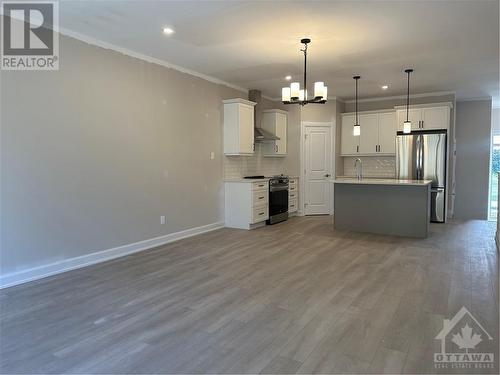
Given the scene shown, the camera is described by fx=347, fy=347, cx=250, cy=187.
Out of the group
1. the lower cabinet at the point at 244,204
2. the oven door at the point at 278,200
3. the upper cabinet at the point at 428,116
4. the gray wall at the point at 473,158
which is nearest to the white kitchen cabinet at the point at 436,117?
the upper cabinet at the point at 428,116

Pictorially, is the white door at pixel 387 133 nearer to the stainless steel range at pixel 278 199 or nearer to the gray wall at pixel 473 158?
the gray wall at pixel 473 158

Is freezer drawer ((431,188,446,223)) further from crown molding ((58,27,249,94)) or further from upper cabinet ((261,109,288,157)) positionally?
crown molding ((58,27,249,94))

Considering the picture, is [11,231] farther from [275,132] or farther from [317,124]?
[317,124]

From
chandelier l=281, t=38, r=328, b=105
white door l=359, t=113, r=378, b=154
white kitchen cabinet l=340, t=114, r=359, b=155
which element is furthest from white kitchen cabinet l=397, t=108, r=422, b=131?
chandelier l=281, t=38, r=328, b=105

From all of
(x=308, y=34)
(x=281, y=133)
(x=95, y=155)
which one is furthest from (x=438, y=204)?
(x=95, y=155)

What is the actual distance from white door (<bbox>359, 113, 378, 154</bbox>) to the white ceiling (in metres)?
1.93

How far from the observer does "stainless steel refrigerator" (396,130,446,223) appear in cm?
705

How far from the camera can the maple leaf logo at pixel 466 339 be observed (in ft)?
7.64

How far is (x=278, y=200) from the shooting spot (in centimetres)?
718

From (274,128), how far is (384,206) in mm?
2983

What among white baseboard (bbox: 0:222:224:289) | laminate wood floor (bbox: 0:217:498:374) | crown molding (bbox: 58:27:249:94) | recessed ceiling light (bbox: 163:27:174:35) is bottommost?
laminate wood floor (bbox: 0:217:498:374)

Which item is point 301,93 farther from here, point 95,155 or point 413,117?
point 413,117

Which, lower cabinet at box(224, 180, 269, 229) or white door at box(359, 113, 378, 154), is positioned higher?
white door at box(359, 113, 378, 154)

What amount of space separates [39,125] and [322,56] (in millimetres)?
3715
